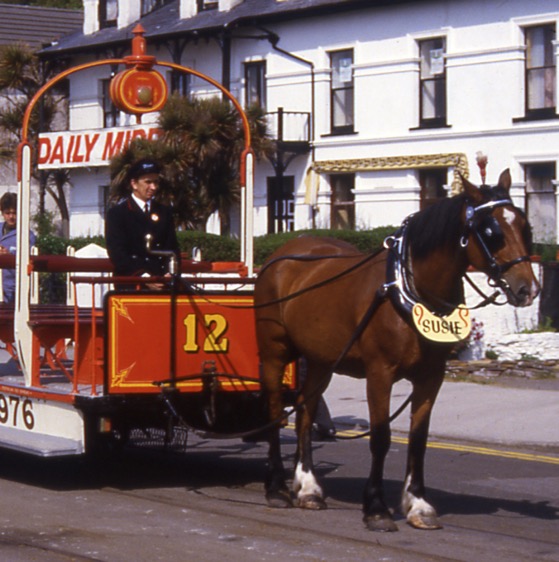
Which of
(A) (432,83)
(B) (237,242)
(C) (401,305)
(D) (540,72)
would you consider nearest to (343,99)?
(A) (432,83)

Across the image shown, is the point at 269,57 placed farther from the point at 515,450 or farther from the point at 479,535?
the point at 479,535

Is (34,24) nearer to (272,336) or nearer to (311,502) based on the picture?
(272,336)

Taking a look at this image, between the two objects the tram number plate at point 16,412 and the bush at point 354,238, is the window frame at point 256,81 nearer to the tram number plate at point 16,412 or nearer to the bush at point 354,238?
the bush at point 354,238

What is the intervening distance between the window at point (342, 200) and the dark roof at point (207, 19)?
13.3 ft

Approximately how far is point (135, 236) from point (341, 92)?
23753 mm

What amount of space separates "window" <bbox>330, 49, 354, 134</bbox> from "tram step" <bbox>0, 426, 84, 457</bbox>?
23893 millimetres

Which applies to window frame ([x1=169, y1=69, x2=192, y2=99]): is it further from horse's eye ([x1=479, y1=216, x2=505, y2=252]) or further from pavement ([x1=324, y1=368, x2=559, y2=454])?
horse's eye ([x1=479, y1=216, x2=505, y2=252])

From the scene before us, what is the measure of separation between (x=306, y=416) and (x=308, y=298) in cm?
91

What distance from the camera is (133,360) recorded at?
9773 millimetres

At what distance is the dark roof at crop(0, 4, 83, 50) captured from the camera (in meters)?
47.7

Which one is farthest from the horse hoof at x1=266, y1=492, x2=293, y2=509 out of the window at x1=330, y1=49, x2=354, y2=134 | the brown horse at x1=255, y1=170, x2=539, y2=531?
the window at x1=330, y1=49, x2=354, y2=134

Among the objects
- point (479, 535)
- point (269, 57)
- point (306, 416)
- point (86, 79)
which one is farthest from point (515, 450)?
point (86, 79)

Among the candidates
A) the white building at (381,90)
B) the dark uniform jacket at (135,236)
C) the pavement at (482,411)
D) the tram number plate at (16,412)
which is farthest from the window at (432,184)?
the tram number plate at (16,412)

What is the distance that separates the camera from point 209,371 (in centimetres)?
1009
